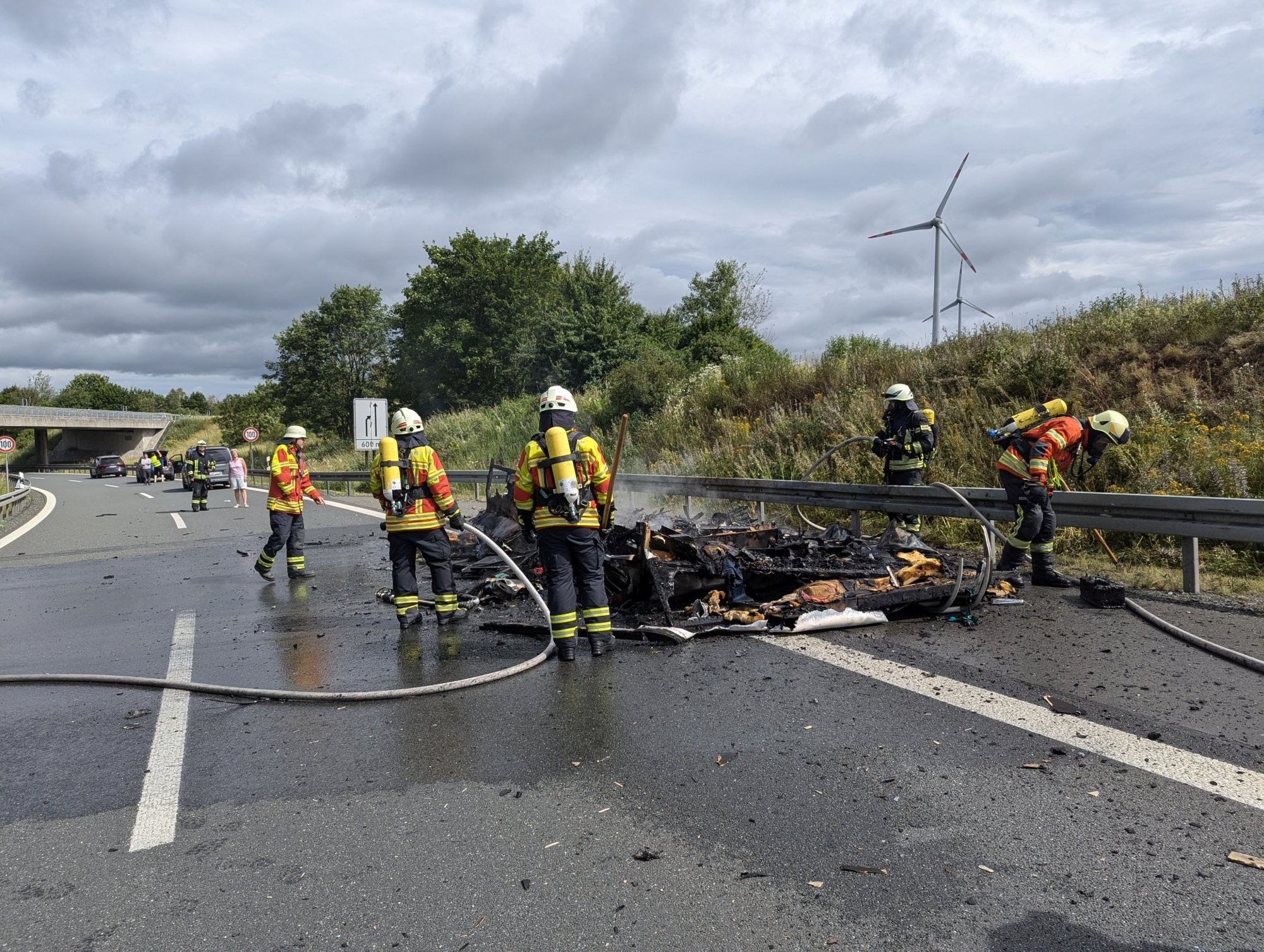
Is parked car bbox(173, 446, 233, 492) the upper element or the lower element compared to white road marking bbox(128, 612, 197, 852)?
upper

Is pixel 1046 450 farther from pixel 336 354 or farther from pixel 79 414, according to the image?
pixel 79 414

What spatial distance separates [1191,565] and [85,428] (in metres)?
86.3

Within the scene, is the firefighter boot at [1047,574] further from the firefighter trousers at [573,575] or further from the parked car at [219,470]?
the parked car at [219,470]

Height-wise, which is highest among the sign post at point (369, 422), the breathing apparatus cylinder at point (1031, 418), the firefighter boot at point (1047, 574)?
the sign post at point (369, 422)

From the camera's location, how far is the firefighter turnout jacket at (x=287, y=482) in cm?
1052

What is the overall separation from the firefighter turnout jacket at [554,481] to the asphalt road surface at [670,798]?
0.99 metres

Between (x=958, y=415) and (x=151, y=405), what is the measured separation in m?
146

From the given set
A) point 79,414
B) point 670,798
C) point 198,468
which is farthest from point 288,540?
point 79,414

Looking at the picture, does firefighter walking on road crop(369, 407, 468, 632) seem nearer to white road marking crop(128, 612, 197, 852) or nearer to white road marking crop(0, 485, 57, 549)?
white road marking crop(128, 612, 197, 852)

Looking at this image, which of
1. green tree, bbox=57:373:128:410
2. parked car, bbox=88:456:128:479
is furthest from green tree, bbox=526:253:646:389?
green tree, bbox=57:373:128:410

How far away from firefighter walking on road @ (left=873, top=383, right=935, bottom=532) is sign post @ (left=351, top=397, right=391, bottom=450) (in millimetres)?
17044

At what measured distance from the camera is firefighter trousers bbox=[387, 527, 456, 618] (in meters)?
7.29

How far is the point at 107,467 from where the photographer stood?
56.0 m

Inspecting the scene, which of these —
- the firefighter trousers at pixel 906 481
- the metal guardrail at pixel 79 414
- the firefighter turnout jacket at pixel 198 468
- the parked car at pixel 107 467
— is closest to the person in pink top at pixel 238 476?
the firefighter turnout jacket at pixel 198 468
